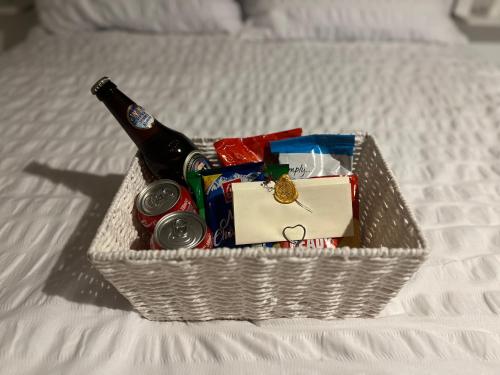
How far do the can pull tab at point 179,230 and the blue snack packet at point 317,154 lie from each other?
0.73 ft

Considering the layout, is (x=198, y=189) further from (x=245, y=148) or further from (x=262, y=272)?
(x=262, y=272)

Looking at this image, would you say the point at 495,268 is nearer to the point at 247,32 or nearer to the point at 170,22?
the point at 247,32

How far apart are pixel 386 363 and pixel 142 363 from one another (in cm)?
34

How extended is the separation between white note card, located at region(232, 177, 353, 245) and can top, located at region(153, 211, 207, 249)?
60 millimetres

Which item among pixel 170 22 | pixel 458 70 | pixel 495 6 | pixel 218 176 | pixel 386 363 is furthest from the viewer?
pixel 495 6

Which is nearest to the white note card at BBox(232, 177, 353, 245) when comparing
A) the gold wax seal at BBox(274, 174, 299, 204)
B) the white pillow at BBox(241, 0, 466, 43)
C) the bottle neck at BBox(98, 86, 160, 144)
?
the gold wax seal at BBox(274, 174, 299, 204)

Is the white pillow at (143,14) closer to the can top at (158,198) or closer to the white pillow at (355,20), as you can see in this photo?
the white pillow at (355,20)

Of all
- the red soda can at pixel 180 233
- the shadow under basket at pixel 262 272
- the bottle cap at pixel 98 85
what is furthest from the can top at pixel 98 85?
the red soda can at pixel 180 233

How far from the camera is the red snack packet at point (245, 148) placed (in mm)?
701

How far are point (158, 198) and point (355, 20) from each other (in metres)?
1.19

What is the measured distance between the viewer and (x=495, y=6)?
1.71 metres

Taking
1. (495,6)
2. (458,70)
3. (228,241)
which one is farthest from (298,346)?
(495,6)

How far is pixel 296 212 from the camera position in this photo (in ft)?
1.93

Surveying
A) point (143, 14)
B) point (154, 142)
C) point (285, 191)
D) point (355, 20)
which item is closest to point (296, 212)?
point (285, 191)
